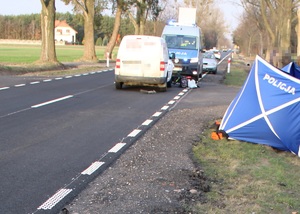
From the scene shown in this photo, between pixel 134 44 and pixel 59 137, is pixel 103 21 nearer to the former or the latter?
pixel 134 44

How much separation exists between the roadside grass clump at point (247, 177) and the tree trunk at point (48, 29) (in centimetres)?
2190

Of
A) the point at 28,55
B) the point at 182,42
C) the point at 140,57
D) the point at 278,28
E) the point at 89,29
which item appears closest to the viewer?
the point at 140,57

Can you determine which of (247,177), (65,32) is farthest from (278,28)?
(65,32)

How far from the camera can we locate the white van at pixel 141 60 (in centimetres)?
1691

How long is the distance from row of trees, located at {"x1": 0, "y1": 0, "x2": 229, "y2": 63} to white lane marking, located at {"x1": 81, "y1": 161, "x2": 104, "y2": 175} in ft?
76.5

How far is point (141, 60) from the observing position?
1689 centimetres

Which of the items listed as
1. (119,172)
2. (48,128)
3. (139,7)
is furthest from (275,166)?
(139,7)

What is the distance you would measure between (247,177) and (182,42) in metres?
17.8

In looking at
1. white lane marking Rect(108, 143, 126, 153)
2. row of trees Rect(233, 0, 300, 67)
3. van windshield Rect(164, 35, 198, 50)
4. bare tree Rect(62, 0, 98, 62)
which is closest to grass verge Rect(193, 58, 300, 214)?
white lane marking Rect(108, 143, 126, 153)

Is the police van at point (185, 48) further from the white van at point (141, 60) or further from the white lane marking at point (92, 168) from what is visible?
the white lane marking at point (92, 168)

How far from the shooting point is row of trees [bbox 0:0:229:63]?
95.6 feet

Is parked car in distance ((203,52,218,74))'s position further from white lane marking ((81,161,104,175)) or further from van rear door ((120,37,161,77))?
white lane marking ((81,161,104,175))

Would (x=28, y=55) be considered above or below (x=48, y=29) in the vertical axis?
below

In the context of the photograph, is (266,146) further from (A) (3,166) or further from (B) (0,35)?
(B) (0,35)
